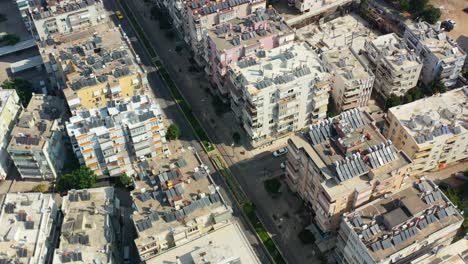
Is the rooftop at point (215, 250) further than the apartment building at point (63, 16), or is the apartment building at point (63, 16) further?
the apartment building at point (63, 16)

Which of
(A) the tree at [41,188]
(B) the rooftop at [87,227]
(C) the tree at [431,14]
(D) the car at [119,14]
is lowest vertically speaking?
(A) the tree at [41,188]

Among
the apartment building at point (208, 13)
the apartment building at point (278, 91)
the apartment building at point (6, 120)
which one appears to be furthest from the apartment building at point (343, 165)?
the apartment building at point (6, 120)

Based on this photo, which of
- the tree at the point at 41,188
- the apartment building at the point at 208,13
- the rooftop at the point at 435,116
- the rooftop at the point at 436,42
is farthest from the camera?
the apartment building at the point at 208,13

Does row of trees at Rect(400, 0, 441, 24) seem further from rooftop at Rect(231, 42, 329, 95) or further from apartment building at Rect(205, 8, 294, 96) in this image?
rooftop at Rect(231, 42, 329, 95)

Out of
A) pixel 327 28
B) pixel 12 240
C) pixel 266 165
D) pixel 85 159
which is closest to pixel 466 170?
pixel 266 165

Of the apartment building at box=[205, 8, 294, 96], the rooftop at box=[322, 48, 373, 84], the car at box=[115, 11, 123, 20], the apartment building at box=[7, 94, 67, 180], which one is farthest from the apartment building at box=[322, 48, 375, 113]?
the car at box=[115, 11, 123, 20]

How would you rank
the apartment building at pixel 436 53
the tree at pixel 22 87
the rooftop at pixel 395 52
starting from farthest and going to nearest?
the tree at pixel 22 87 < the apartment building at pixel 436 53 < the rooftop at pixel 395 52

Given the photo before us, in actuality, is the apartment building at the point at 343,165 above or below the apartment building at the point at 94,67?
below

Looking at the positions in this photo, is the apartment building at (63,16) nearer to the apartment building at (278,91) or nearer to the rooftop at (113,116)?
the rooftop at (113,116)
